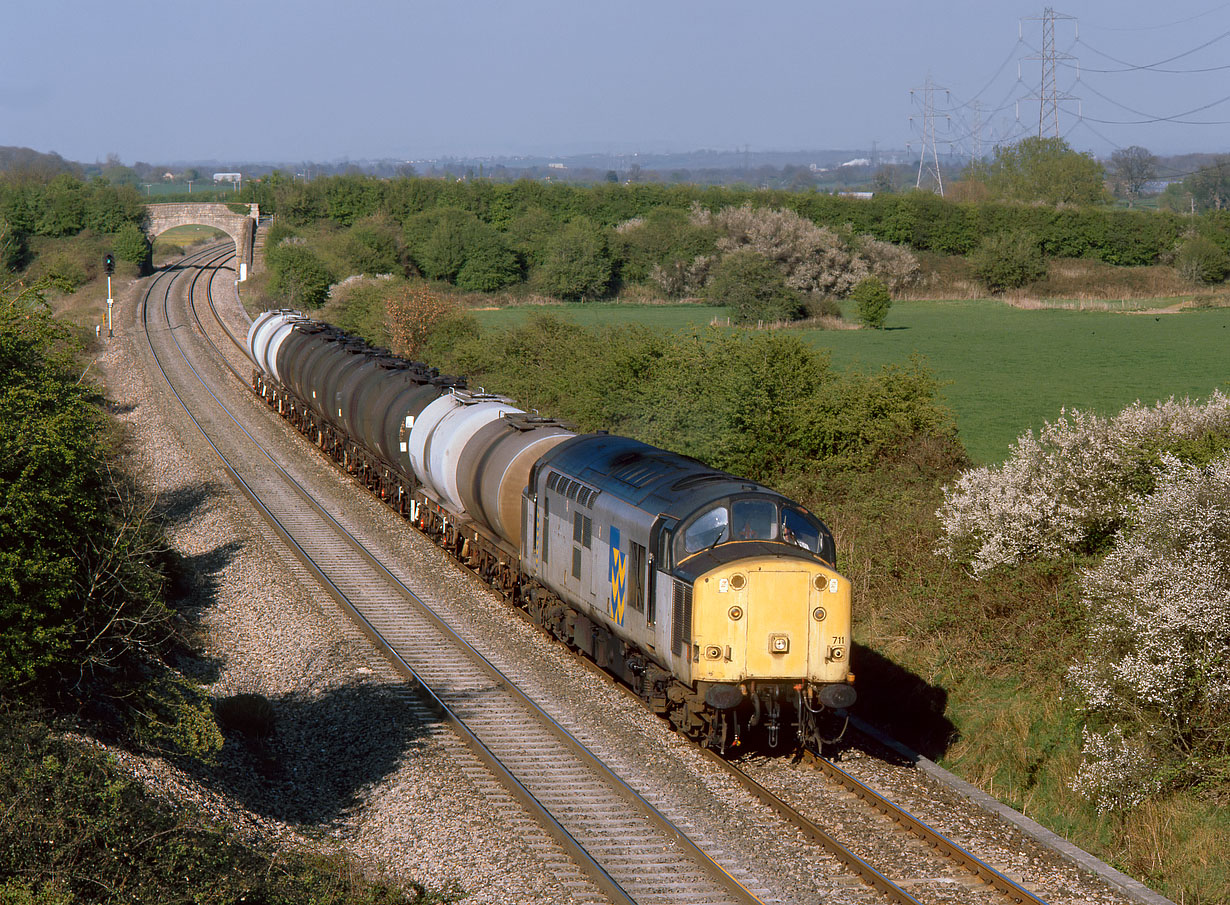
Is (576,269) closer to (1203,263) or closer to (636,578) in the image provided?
(1203,263)

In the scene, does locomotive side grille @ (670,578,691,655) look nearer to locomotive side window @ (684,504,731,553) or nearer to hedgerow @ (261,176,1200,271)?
locomotive side window @ (684,504,731,553)

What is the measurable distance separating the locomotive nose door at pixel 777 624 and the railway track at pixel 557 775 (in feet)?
4.61

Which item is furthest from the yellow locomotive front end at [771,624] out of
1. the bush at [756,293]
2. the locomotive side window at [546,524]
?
the bush at [756,293]

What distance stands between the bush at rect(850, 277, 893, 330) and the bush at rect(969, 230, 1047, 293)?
2632 centimetres

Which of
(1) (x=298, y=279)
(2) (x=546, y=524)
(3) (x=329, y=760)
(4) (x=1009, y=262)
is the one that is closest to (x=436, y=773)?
(3) (x=329, y=760)

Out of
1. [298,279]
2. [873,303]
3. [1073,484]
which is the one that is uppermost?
[298,279]

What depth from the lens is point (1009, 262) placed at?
95562 millimetres

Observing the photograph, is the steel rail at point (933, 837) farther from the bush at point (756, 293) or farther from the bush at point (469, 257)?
the bush at point (469, 257)

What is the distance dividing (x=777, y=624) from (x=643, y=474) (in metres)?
3.71

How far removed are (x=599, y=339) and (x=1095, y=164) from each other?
110265 mm

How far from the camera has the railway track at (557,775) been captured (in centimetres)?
1150

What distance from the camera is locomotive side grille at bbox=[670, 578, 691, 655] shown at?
14.2m

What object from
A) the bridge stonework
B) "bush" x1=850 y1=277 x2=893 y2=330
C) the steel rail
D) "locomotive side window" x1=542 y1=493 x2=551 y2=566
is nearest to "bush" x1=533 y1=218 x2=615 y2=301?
"bush" x1=850 y1=277 x2=893 y2=330

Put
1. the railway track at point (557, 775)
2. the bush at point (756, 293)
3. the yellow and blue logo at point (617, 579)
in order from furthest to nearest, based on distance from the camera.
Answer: the bush at point (756, 293) → the yellow and blue logo at point (617, 579) → the railway track at point (557, 775)
